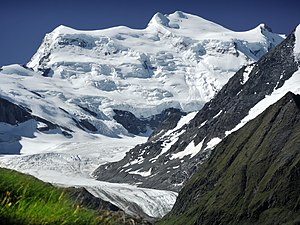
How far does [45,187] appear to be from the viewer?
1184 centimetres

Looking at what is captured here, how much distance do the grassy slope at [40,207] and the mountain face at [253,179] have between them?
121 meters

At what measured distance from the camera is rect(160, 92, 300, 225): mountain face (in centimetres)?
14462

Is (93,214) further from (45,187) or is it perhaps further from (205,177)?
(205,177)

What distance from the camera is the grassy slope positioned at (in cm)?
938

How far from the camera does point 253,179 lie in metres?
160

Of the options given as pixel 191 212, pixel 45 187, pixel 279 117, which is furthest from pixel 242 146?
pixel 45 187

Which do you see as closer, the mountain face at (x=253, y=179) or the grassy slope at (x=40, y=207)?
the grassy slope at (x=40, y=207)

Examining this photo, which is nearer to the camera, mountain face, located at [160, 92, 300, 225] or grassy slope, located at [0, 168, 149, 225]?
grassy slope, located at [0, 168, 149, 225]

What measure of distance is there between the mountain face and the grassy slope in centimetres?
12125

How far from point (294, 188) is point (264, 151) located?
26.0m

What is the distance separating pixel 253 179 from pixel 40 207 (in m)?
153

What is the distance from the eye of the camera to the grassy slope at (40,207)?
369 inches

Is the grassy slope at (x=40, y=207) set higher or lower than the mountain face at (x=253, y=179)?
higher

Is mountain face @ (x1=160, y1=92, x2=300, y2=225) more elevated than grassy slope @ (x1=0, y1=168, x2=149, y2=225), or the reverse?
grassy slope @ (x1=0, y1=168, x2=149, y2=225)
